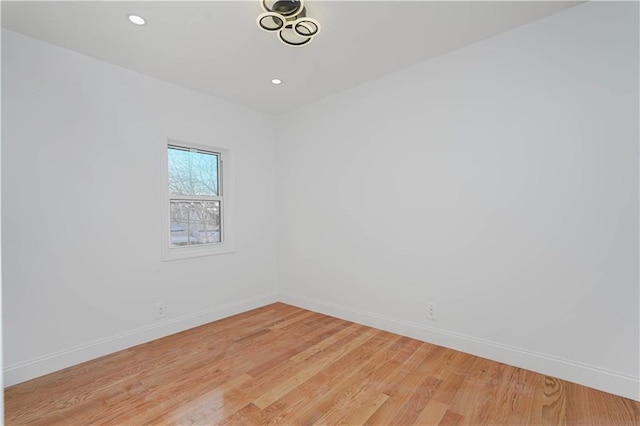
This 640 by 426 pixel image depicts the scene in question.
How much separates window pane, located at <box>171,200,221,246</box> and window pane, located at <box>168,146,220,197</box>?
13cm

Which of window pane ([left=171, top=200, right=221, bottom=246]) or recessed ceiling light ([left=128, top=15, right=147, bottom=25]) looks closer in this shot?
recessed ceiling light ([left=128, top=15, right=147, bottom=25])

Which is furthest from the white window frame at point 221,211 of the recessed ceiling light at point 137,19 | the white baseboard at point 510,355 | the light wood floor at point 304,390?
→ the white baseboard at point 510,355

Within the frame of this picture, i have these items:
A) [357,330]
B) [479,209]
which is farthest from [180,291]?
[479,209]

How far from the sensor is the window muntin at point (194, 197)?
3.51 meters

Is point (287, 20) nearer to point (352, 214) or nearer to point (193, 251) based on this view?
point (352, 214)

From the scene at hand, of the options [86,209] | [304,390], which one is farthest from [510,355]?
[86,209]

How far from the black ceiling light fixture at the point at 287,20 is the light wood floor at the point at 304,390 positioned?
2439 millimetres

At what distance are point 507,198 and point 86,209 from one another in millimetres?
3401

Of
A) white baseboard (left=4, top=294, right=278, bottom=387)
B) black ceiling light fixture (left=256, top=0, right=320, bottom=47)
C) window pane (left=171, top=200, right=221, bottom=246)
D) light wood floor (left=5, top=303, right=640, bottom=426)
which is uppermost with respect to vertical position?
black ceiling light fixture (left=256, top=0, right=320, bottom=47)

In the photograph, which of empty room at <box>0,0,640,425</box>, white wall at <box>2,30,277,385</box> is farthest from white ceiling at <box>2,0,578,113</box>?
white wall at <box>2,30,277,385</box>

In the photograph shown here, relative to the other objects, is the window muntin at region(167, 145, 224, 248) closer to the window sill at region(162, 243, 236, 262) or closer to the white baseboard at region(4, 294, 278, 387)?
the window sill at region(162, 243, 236, 262)

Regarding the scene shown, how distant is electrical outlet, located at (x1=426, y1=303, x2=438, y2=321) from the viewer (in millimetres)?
2973

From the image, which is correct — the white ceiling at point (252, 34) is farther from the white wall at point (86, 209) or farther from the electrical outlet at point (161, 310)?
the electrical outlet at point (161, 310)

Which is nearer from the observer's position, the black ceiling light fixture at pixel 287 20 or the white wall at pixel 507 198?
the black ceiling light fixture at pixel 287 20
